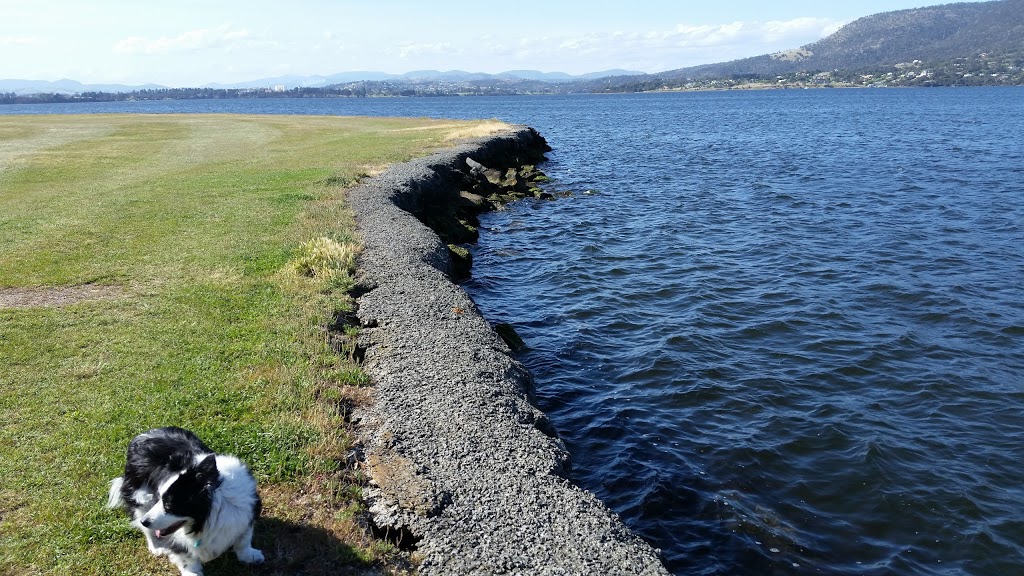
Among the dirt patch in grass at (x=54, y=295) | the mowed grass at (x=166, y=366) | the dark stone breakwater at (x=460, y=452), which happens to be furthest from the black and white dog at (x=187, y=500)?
the dirt patch in grass at (x=54, y=295)

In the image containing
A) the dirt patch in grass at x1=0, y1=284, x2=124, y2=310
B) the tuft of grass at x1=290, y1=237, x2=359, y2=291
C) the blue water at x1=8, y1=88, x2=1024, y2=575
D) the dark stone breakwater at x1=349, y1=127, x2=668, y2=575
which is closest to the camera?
the dark stone breakwater at x1=349, y1=127, x2=668, y2=575

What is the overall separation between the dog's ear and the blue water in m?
6.21

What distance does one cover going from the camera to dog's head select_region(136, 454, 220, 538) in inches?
217

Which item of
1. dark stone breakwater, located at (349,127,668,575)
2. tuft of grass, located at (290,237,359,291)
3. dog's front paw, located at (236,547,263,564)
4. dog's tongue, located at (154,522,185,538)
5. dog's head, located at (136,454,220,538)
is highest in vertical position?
dog's head, located at (136,454,220,538)

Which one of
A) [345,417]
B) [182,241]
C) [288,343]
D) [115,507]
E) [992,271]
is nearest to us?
[115,507]

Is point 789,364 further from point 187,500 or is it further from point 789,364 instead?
point 187,500

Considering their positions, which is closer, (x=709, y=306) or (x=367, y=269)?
(x=367, y=269)

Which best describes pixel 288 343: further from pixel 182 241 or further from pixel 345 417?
pixel 182 241

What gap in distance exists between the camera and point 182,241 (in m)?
18.0

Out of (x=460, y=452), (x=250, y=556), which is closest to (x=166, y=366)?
(x=250, y=556)

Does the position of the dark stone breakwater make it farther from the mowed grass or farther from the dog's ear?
the dog's ear

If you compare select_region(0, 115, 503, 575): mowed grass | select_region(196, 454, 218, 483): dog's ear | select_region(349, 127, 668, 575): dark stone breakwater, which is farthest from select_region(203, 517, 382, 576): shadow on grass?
select_region(196, 454, 218, 483): dog's ear

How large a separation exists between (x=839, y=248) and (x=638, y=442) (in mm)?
16061

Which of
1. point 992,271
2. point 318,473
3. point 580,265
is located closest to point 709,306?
point 580,265
